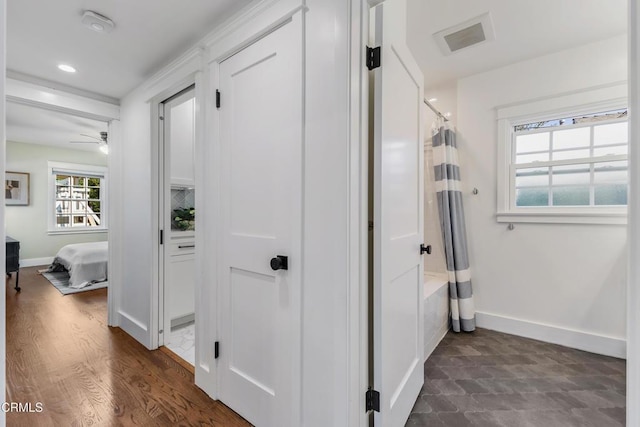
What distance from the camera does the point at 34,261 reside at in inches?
210

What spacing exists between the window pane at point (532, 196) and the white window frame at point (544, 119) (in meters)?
0.05

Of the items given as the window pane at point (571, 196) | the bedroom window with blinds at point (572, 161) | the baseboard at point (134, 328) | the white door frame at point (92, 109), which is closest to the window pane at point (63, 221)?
the white door frame at point (92, 109)

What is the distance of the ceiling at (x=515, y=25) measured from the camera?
1813mm

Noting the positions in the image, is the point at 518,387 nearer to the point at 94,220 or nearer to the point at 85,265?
the point at 85,265

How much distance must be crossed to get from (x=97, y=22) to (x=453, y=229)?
3.03 metres

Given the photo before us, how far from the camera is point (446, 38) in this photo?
216cm

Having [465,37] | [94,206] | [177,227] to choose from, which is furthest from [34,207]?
[465,37]

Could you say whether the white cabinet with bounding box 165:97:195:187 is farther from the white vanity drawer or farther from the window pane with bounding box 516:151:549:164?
the window pane with bounding box 516:151:549:164

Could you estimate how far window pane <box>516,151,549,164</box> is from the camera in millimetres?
2521

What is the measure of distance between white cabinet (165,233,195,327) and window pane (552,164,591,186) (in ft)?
11.3

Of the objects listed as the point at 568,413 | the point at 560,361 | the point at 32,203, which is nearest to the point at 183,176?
the point at 568,413

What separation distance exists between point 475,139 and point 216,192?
2.48m

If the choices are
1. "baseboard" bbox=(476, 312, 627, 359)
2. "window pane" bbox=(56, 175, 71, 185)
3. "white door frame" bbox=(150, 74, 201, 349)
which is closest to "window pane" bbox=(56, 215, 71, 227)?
"window pane" bbox=(56, 175, 71, 185)

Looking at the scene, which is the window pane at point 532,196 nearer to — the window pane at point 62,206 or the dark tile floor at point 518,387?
the dark tile floor at point 518,387
